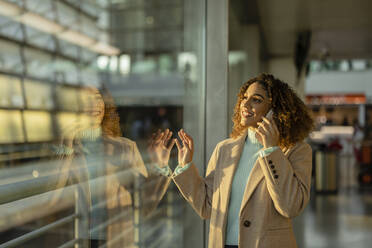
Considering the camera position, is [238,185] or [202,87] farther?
[202,87]

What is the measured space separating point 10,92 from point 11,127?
4.95 meters

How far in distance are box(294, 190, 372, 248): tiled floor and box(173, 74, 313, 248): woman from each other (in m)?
3.34

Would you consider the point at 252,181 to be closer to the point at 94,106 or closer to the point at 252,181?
the point at 252,181

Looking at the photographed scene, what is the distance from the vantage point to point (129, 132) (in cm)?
176

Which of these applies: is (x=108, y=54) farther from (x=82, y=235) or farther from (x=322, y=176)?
(x=322, y=176)

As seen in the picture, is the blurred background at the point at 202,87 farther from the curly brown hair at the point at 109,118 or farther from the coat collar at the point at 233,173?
the coat collar at the point at 233,173

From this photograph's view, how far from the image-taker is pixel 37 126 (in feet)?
131

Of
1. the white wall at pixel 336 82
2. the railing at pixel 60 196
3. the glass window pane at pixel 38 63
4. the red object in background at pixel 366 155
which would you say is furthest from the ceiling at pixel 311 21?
the glass window pane at pixel 38 63

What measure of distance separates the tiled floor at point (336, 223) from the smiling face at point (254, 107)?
3.46 metres

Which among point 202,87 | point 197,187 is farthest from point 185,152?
point 202,87

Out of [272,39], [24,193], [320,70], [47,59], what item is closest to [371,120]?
[320,70]

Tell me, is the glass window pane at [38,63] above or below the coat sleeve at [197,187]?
above

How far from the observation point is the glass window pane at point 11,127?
116 ft

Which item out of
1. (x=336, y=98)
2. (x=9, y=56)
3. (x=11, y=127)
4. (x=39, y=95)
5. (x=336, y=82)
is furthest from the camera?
(x=39, y=95)
